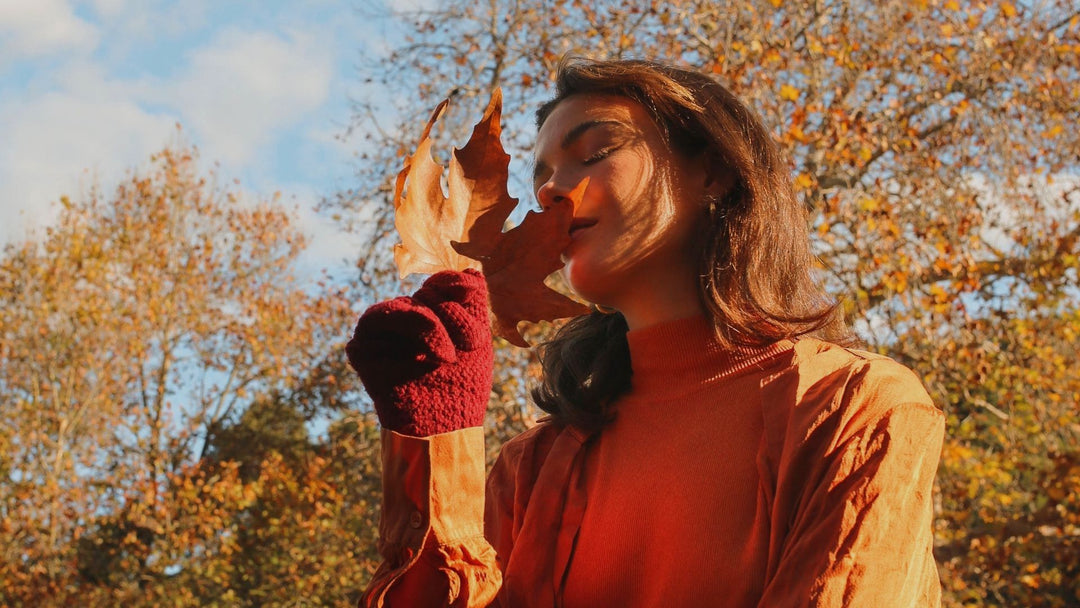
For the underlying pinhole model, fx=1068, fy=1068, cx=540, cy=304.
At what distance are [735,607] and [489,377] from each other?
0.42 metres

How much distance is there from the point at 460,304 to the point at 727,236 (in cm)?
56

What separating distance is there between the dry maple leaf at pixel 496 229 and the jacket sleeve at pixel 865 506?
0.39 metres

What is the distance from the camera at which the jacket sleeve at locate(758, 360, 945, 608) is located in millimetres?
1200

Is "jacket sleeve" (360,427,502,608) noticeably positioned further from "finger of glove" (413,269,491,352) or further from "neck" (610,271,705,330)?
"neck" (610,271,705,330)

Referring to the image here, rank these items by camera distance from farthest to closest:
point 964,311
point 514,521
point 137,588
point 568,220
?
point 137,588, point 964,311, point 514,521, point 568,220

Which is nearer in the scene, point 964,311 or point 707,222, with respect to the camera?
A: point 707,222

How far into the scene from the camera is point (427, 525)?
1.23 m

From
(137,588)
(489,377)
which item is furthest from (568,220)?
(137,588)

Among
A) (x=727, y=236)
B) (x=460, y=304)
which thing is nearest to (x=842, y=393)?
(x=727, y=236)

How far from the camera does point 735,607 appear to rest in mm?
1318

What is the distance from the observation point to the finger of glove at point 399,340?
1.21 meters

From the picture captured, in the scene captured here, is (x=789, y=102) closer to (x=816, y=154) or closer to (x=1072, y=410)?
(x=816, y=154)

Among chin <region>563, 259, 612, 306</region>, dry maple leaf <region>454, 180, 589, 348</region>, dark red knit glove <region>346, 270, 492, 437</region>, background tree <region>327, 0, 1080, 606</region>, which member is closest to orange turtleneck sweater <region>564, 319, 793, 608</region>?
chin <region>563, 259, 612, 306</region>

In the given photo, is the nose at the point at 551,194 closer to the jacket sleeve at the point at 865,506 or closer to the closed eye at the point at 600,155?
the closed eye at the point at 600,155
